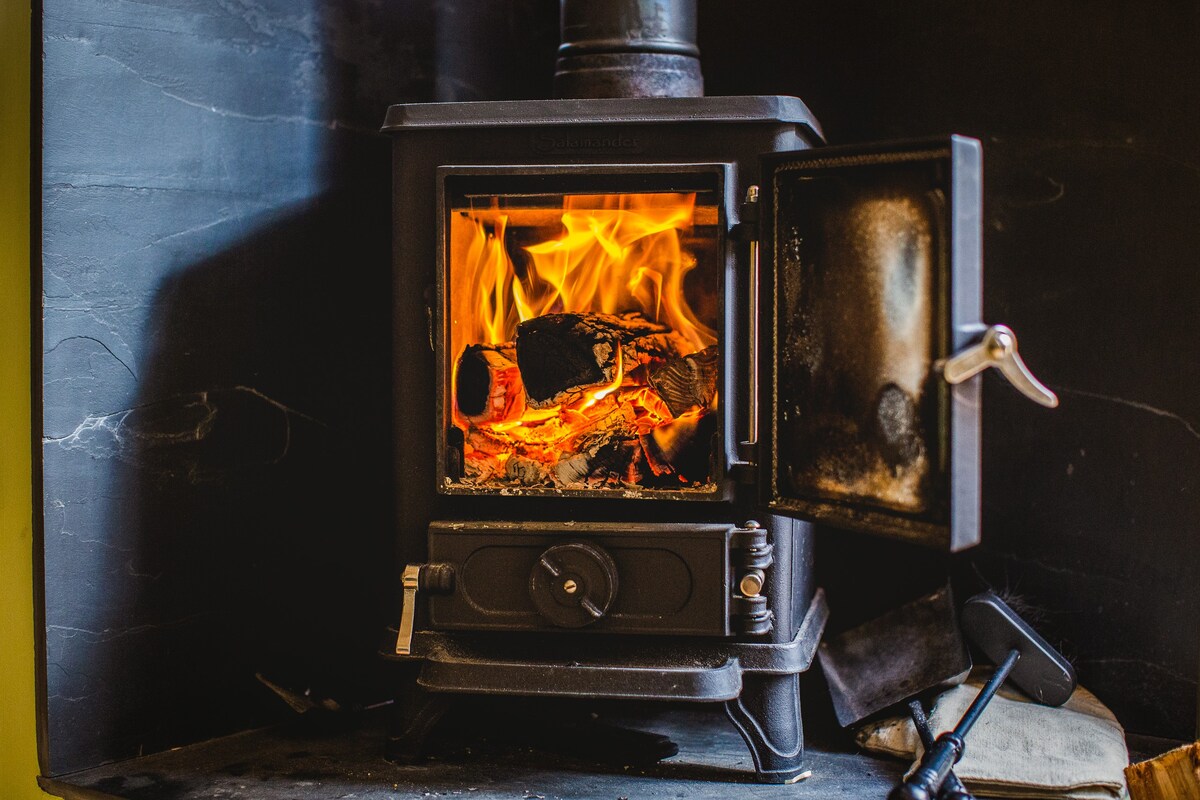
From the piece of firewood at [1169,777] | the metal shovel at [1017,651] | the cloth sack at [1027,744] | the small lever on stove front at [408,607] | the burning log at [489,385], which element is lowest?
the cloth sack at [1027,744]

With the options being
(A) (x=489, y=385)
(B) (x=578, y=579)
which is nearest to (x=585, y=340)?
(A) (x=489, y=385)

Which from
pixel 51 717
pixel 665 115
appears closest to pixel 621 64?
pixel 665 115

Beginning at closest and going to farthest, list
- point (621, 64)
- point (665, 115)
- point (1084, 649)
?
point (665, 115) → point (621, 64) → point (1084, 649)

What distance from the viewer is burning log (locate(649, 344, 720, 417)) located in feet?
5.47

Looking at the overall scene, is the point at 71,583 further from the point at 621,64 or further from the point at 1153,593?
the point at 1153,593

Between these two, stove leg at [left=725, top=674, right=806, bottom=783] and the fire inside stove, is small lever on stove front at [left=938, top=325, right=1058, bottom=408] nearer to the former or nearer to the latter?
the fire inside stove

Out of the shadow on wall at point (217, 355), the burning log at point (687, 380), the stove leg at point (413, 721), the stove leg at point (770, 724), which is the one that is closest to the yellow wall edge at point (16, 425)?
the shadow on wall at point (217, 355)

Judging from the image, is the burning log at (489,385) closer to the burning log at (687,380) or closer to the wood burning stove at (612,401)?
the wood burning stove at (612,401)

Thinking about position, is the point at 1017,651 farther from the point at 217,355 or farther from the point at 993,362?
the point at 217,355

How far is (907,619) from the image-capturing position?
6.53ft

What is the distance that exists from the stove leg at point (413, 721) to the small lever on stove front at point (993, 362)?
0.82 metres

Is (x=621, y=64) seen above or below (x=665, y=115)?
above

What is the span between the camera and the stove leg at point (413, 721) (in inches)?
67.4

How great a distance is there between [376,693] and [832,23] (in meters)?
1.36
